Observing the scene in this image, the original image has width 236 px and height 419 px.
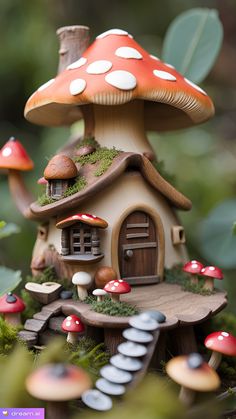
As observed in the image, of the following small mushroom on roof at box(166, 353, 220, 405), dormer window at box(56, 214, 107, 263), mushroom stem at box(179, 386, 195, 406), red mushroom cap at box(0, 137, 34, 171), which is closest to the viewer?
small mushroom on roof at box(166, 353, 220, 405)

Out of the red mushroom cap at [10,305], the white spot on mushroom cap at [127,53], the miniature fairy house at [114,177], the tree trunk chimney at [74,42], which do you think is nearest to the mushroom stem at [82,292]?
the miniature fairy house at [114,177]

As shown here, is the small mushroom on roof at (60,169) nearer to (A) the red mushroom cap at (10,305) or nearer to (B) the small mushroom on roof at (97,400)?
(A) the red mushroom cap at (10,305)

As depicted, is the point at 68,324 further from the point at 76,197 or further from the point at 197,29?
the point at 197,29

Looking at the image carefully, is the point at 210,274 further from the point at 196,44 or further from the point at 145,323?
the point at 196,44

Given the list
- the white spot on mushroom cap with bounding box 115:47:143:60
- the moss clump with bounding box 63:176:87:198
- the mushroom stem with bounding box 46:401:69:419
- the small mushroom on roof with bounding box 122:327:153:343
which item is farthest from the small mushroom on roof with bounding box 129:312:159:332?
the white spot on mushroom cap with bounding box 115:47:143:60

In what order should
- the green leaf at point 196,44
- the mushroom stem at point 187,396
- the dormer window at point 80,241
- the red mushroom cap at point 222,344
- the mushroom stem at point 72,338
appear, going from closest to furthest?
the mushroom stem at point 187,396, the red mushroom cap at point 222,344, the mushroom stem at point 72,338, the dormer window at point 80,241, the green leaf at point 196,44

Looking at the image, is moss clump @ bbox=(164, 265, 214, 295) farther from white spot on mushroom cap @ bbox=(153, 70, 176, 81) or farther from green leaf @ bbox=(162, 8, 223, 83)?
green leaf @ bbox=(162, 8, 223, 83)

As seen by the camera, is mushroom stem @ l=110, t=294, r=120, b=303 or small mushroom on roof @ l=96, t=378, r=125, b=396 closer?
small mushroom on roof @ l=96, t=378, r=125, b=396

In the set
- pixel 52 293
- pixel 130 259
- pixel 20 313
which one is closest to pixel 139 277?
pixel 130 259
